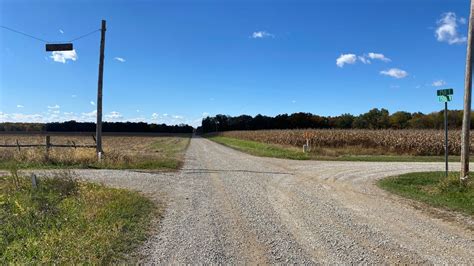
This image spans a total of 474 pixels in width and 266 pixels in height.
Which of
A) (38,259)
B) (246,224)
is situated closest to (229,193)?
(246,224)

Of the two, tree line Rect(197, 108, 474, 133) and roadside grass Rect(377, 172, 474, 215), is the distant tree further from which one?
roadside grass Rect(377, 172, 474, 215)

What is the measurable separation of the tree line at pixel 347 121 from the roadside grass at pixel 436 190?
42746mm

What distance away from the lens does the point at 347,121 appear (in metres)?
82.8

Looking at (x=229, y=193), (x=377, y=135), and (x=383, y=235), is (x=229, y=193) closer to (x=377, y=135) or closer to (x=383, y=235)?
(x=383, y=235)

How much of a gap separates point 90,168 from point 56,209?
824cm

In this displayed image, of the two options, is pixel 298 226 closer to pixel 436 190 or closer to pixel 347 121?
pixel 436 190

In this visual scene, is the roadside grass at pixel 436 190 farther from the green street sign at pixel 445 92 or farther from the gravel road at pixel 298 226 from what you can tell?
the green street sign at pixel 445 92

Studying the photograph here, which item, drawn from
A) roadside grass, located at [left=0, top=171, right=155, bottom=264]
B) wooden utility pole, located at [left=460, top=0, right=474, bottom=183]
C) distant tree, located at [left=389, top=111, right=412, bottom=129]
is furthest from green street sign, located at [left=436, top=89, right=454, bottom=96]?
distant tree, located at [left=389, top=111, right=412, bottom=129]

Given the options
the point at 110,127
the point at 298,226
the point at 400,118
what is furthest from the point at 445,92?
the point at 110,127

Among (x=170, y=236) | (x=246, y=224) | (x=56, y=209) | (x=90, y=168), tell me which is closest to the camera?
(x=170, y=236)

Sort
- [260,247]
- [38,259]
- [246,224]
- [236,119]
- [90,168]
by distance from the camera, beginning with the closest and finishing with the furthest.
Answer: [38,259]
[260,247]
[246,224]
[90,168]
[236,119]

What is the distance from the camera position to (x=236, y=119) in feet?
412

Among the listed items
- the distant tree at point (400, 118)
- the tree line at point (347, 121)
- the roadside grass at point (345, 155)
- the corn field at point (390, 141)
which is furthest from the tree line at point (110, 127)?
the roadside grass at point (345, 155)

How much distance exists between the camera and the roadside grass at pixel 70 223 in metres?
4.81
